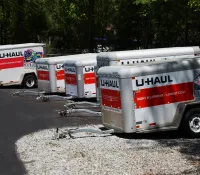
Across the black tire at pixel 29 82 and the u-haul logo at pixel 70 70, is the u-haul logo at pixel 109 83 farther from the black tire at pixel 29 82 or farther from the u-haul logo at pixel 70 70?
the black tire at pixel 29 82

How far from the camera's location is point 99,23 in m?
48.5

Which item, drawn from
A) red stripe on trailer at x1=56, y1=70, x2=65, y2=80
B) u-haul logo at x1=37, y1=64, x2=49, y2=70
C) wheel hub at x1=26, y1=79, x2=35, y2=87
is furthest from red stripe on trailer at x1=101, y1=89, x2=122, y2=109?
wheel hub at x1=26, y1=79, x2=35, y2=87

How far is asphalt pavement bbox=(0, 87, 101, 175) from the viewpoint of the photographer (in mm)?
10386

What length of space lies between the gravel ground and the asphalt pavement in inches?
11.7

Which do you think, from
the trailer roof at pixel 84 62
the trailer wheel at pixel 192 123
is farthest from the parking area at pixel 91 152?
the trailer roof at pixel 84 62

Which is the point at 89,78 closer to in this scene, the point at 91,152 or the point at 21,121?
the point at 21,121

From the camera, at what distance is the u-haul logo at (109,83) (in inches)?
468

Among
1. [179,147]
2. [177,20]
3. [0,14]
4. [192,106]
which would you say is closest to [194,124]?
[192,106]

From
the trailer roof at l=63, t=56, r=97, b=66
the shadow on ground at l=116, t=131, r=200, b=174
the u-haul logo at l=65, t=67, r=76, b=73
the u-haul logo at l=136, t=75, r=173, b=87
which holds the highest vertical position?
the trailer roof at l=63, t=56, r=97, b=66

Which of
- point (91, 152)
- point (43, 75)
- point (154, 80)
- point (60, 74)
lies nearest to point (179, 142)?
point (154, 80)

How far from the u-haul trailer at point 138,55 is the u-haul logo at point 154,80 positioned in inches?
141

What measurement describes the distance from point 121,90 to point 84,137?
1768 millimetres

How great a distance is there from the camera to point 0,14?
51531 millimetres

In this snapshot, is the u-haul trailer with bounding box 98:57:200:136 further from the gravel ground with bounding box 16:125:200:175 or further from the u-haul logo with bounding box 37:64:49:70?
the u-haul logo with bounding box 37:64:49:70
